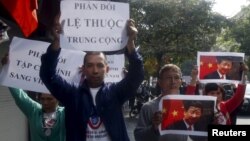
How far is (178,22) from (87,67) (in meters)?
16.8

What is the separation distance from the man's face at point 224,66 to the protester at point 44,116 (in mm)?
1790

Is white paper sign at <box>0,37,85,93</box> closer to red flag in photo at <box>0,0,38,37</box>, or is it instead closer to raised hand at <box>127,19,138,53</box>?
red flag in photo at <box>0,0,38,37</box>

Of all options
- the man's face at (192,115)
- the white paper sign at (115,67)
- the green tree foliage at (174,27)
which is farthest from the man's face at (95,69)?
the green tree foliage at (174,27)

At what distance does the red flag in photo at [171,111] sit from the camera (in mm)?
4070

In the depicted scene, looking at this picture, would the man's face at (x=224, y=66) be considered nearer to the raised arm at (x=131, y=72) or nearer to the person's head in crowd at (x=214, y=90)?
the person's head in crowd at (x=214, y=90)

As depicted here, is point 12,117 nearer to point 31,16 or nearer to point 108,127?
point 31,16

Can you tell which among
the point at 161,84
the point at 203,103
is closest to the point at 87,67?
the point at 161,84

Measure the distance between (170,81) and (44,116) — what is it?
48.6 inches

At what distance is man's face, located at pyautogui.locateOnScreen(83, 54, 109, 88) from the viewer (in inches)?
142

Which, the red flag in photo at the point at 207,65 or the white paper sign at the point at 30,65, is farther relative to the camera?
the red flag in photo at the point at 207,65

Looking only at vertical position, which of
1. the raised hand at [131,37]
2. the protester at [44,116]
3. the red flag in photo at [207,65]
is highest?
the raised hand at [131,37]

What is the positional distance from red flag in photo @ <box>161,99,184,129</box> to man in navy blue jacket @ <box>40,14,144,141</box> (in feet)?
1.67

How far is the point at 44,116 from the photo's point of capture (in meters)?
4.55

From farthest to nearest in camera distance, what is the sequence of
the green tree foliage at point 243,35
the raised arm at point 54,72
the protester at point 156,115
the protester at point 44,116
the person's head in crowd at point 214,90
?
the green tree foliage at point 243,35, the person's head in crowd at point 214,90, the protester at point 44,116, the protester at point 156,115, the raised arm at point 54,72
